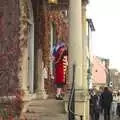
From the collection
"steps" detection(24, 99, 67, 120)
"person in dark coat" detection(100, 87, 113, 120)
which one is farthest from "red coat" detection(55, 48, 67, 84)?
"steps" detection(24, 99, 67, 120)

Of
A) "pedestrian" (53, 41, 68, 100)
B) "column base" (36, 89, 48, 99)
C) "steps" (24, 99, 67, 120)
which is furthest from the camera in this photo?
"column base" (36, 89, 48, 99)

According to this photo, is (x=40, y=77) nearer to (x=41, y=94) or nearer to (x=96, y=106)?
(x=41, y=94)

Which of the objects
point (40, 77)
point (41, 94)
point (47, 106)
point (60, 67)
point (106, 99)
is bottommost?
point (47, 106)

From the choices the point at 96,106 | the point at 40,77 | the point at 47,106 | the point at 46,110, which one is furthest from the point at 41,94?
the point at 46,110

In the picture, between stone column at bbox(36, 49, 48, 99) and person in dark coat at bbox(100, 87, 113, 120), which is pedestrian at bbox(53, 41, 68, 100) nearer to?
stone column at bbox(36, 49, 48, 99)

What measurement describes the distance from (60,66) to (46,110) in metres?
4.57

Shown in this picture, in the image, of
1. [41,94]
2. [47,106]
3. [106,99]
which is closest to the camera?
[47,106]

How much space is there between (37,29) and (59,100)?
3.65 meters

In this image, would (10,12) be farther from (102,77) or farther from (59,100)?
(102,77)

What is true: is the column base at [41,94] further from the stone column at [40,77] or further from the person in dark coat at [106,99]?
the person in dark coat at [106,99]

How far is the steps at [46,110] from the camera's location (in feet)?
54.2

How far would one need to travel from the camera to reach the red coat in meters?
21.2

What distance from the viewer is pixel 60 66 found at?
2216cm

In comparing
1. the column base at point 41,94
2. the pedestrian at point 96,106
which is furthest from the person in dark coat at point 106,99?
the column base at point 41,94
